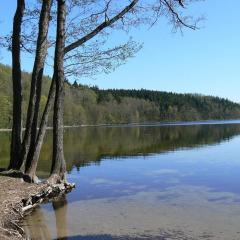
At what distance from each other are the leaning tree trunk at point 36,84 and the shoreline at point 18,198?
5.05 feet

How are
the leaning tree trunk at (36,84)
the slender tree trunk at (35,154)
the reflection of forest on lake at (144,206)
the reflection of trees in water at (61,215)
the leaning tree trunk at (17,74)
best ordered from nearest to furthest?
the reflection of trees in water at (61,215) < the reflection of forest on lake at (144,206) < the slender tree trunk at (35,154) < the leaning tree trunk at (36,84) < the leaning tree trunk at (17,74)

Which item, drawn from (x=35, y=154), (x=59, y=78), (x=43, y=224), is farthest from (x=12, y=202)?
(x=59, y=78)

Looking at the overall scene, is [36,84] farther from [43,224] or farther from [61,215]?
[43,224]

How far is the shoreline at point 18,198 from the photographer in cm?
1020

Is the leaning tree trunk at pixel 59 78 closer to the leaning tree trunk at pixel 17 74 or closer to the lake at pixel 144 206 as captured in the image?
the lake at pixel 144 206

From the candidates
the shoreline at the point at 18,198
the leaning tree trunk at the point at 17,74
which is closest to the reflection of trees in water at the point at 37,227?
the shoreline at the point at 18,198

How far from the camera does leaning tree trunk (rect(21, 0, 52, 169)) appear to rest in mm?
A: 16625

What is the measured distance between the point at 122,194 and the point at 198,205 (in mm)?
3072

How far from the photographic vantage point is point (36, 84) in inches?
672

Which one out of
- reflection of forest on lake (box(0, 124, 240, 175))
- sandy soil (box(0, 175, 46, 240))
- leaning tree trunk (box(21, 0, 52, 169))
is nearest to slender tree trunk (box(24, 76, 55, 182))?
leaning tree trunk (box(21, 0, 52, 169))

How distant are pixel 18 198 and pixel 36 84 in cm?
539

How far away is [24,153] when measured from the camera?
16469 millimetres

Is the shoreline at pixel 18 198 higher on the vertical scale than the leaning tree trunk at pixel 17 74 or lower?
lower

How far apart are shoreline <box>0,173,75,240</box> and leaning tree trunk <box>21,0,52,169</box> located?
1.54 meters
